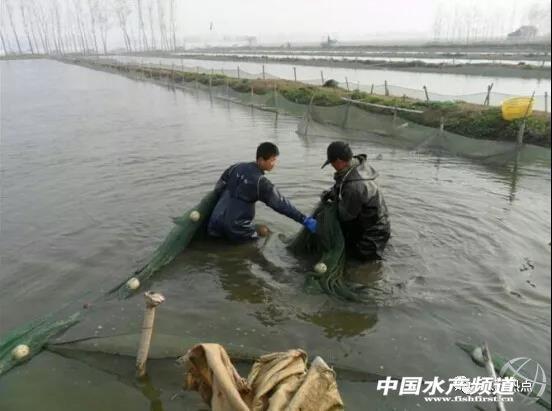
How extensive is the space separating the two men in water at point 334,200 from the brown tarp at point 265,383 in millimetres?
2744

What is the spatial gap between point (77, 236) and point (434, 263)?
585 centimetres

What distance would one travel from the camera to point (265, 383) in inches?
121

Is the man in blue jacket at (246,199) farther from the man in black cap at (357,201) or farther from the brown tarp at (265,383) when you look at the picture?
the brown tarp at (265,383)

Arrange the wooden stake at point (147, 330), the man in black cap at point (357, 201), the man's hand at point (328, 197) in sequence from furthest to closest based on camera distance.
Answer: the man's hand at point (328, 197), the man in black cap at point (357, 201), the wooden stake at point (147, 330)

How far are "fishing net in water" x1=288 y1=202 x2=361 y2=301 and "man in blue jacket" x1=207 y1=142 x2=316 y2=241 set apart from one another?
0.21 m

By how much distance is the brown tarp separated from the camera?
114 inches

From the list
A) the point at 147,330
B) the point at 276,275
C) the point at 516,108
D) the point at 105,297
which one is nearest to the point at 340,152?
the point at 276,275

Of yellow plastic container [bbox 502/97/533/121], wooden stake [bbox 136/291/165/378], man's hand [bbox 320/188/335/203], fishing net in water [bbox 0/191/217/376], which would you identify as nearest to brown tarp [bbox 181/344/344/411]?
wooden stake [bbox 136/291/165/378]

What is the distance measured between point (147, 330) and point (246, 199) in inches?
115

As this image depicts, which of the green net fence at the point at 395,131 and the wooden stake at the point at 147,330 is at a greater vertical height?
the wooden stake at the point at 147,330

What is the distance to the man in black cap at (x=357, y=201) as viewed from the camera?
5.59 m

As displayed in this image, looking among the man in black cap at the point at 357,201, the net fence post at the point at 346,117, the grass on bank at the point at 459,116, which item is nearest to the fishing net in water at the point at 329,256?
the man in black cap at the point at 357,201

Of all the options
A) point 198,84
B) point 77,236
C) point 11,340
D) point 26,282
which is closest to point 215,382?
point 11,340

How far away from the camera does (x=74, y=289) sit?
5770 millimetres
